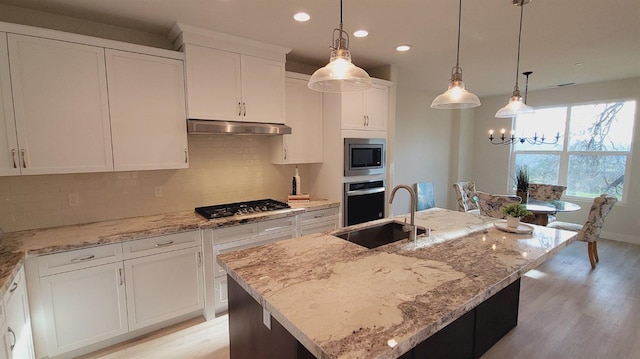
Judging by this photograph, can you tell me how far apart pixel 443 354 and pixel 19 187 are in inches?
126

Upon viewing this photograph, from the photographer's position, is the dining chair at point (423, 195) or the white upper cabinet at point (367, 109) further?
the dining chair at point (423, 195)

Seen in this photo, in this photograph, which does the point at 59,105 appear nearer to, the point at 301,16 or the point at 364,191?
the point at 301,16

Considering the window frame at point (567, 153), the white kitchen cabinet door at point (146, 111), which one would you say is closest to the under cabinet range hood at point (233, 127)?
the white kitchen cabinet door at point (146, 111)

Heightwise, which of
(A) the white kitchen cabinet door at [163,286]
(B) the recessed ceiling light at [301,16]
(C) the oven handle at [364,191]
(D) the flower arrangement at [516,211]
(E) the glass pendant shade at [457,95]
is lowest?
(A) the white kitchen cabinet door at [163,286]

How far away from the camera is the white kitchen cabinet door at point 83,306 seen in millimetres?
2037

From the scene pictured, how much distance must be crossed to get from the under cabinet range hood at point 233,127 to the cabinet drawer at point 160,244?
2.92 feet

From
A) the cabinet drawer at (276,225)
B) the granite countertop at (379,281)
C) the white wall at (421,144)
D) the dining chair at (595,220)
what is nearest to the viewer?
the granite countertop at (379,281)

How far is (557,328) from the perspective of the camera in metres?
2.59

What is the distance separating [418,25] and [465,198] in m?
3.00

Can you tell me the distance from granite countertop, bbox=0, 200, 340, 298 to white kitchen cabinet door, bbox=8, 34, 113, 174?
47cm

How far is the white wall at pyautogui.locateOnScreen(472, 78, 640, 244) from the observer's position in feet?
15.4

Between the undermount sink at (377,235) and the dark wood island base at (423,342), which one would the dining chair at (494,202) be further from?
the undermount sink at (377,235)

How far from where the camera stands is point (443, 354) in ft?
5.71

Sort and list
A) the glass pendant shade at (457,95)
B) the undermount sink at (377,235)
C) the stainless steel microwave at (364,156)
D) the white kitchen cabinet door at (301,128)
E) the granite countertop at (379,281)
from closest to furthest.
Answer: the granite countertop at (379,281)
the glass pendant shade at (457,95)
the undermount sink at (377,235)
the white kitchen cabinet door at (301,128)
the stainless steel microwave at (364,156)
